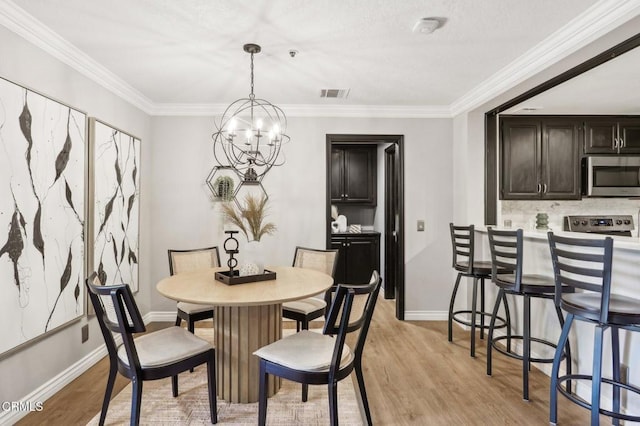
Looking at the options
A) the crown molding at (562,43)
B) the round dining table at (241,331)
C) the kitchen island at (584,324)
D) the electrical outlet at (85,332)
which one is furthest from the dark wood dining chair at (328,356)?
the crown molding at (562,43)

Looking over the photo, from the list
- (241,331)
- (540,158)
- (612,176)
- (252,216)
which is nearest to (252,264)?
(241,331)

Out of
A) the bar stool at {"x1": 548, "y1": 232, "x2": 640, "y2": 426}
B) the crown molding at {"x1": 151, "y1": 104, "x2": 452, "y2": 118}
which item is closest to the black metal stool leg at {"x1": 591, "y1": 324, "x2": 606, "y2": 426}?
the bar stool at {"x1": 548, "y1": 232, "x2": 640, "y2": 426}

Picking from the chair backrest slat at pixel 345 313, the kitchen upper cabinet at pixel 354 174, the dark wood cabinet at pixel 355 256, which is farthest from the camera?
the kitchen upper cabinet at pixel 354 174

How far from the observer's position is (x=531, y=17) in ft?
7.22

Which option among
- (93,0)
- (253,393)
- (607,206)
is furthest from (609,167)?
(93,0)

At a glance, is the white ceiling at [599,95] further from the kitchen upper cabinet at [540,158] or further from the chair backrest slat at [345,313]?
the chair backrest slat at [345,313]

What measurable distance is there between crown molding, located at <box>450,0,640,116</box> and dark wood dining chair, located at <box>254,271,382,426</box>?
1.93 metres

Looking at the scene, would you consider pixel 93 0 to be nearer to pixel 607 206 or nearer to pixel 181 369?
pixel 181 369

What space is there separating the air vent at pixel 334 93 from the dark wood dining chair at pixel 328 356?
222cm

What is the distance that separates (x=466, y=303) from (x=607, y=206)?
232cm

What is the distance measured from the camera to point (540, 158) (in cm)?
417

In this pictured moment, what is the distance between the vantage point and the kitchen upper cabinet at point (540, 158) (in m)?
4.12

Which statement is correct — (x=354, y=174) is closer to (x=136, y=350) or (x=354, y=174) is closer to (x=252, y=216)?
(x=252, y=216)

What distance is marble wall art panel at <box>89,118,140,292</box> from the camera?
2.99 m
